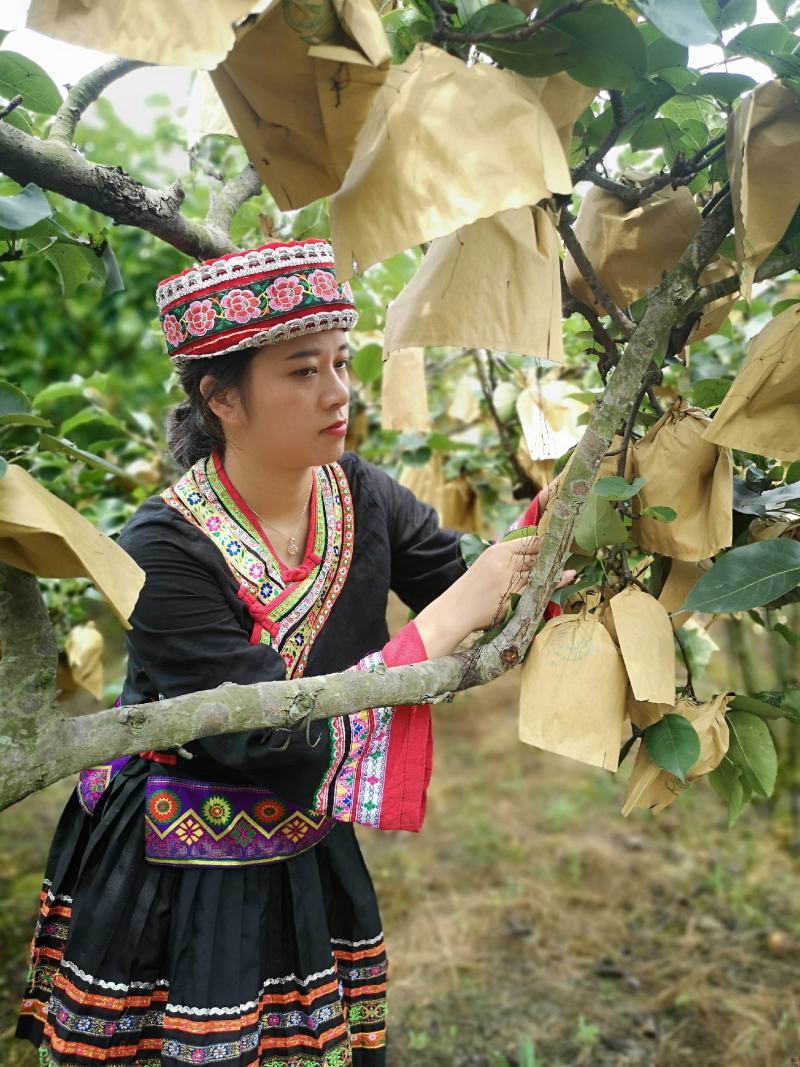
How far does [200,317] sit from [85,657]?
99 cm

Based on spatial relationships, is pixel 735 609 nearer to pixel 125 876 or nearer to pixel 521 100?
pixel 521 100

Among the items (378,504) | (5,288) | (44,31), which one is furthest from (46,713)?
(5,288)

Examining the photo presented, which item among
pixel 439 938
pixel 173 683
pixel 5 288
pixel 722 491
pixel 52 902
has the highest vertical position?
pixel 5 288

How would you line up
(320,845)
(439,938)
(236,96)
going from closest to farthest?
(236,96) → (320,845) → (439,938)

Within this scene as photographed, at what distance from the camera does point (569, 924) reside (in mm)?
2613

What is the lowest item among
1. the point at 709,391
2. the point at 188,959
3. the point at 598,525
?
the point at 188,959

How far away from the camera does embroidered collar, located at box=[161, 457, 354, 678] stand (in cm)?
126

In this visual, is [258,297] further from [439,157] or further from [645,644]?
[645,644]

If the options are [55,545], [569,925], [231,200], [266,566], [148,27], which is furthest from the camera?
[569,925]

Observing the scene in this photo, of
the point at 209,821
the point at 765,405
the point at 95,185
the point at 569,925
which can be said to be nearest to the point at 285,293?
the point at 95,185

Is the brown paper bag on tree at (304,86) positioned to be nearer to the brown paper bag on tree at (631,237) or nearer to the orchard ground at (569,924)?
the brown paper bag on tree at (631,237)

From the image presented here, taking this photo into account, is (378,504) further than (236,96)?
Yes

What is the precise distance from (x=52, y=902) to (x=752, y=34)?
1398 mm

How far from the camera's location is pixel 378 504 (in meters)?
1.46
